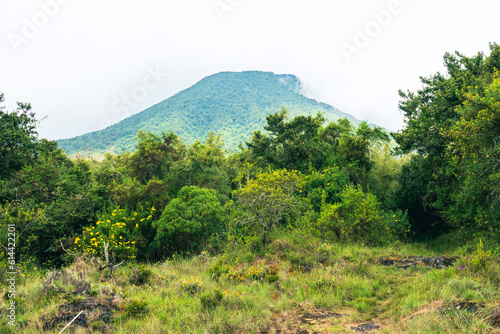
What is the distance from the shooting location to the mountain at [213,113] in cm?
9125

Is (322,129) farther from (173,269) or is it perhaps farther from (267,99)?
(267,99)

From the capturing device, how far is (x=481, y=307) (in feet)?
16.9

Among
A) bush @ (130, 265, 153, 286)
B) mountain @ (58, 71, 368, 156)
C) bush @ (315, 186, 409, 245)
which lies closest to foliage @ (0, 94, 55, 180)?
bush @ (130, 265, 153, 286)

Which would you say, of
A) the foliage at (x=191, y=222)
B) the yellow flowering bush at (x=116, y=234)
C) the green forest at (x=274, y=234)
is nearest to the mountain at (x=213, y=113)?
the green forest at (x=274, y=234)

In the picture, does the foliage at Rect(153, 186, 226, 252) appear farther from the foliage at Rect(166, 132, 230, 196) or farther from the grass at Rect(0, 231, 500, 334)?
the grass at Rect(0, 231, 500, 334)

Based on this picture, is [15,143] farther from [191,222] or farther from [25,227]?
[191,222]

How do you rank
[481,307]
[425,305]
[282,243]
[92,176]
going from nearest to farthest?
[481,307] < [425,305] < [282,243] < [92,176]

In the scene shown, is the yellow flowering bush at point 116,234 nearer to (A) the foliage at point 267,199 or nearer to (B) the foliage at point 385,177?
(A) the foliage at point 267,199

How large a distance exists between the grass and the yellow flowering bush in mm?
3622

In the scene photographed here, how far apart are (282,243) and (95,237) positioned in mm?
9024

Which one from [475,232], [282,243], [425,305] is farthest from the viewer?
[475,232]

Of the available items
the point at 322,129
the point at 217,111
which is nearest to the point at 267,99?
the point at 217,111

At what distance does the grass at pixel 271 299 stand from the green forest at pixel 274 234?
0.16ft

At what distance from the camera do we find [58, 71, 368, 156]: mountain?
91250mm
